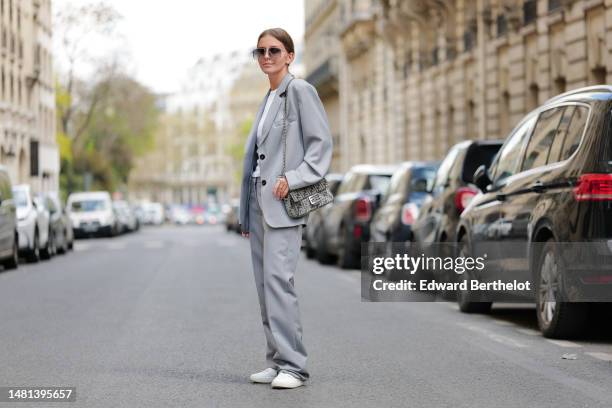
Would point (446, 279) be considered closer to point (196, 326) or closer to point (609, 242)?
point (196, 326)

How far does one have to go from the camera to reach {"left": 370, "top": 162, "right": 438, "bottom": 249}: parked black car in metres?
19.2

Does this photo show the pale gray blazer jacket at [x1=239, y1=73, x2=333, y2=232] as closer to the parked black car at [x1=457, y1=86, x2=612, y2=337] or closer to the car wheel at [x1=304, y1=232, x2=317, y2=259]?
the parked black car at [x1=457, y1=86, x2=612, y2=337]

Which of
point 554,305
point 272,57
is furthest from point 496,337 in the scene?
point 272,57

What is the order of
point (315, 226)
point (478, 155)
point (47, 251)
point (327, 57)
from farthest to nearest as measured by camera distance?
point (327, 57) < point (47, 251) < point (315, 226) < point (478, 155)

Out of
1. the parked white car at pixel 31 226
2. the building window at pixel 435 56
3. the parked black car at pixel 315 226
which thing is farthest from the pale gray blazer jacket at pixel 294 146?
the building window at pixel 435 56

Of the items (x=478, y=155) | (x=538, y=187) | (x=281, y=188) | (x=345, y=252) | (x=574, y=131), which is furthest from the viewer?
(x=345, y=252)

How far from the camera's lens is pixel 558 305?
10.6 metres

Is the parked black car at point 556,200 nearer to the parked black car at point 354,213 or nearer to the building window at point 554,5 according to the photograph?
the parked black car at point 354,213

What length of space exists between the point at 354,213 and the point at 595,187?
41.6 ft

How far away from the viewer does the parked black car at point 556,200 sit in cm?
1012

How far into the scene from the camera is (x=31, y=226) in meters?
27.3

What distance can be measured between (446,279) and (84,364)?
284 inches

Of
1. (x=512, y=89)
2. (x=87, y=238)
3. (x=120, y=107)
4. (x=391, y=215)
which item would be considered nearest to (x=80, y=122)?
(x=120, y=107)

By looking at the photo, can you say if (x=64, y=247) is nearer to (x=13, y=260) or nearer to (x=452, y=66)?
(x=13, y=260)
